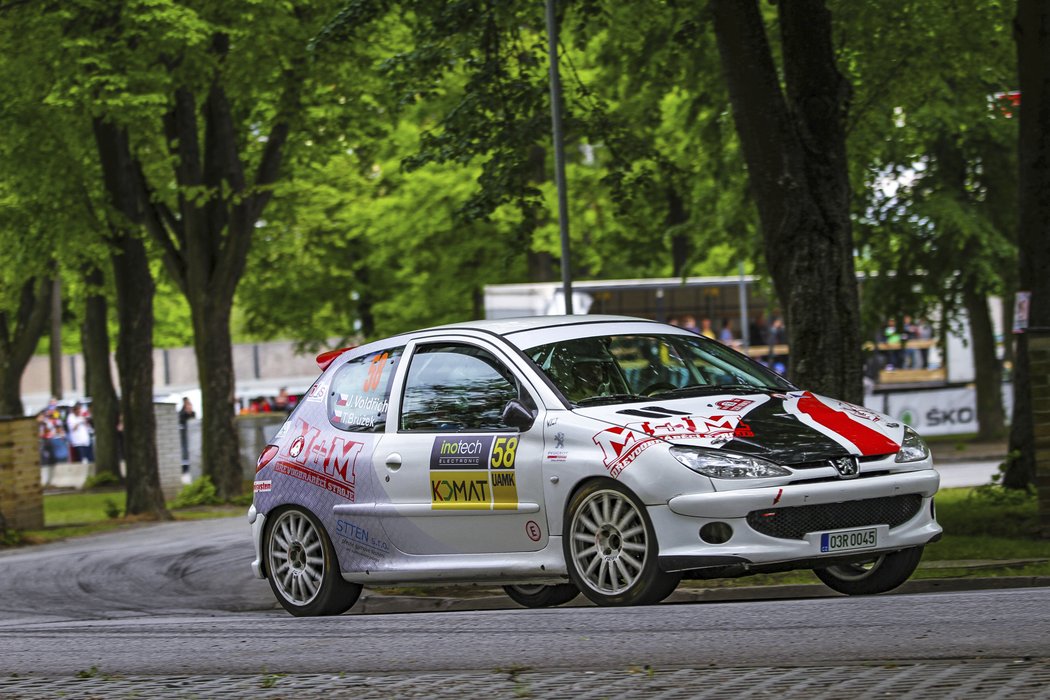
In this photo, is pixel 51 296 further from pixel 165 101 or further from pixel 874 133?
pixel 874 133

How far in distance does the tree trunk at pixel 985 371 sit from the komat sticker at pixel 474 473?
26.3 m

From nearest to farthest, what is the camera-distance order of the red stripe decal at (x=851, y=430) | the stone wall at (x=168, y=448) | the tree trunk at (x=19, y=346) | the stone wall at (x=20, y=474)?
the red stripe decal at (x=851, y=430)
the stone wall at (x=20, y=474)
the stone wall at (x=168, y=448)
the tree trunk at (x=19, y=346)

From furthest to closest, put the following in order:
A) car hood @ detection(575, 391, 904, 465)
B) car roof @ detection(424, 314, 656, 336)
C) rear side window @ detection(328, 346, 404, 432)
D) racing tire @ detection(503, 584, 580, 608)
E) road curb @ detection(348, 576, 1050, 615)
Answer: road curb @ detection(348, 576, 1050, 615)
racing tire @ detection(503, 584, 580, 608)
rear side window @ detection(328, 346, 404, 432)
car roof @ detection(424, 314, 656, 336)
car hood @ detection(575, 391, 904, 465)

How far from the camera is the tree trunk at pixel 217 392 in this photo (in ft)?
93.7

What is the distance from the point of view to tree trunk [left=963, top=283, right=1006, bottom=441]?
3562 cm

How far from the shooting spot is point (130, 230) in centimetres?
2650

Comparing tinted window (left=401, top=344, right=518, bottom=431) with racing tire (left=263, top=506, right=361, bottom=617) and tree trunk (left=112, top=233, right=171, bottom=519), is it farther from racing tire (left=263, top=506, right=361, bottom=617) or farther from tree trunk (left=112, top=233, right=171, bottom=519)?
tree trunk (left=112, top=233, right=171, bottom=519)

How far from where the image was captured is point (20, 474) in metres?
22.6

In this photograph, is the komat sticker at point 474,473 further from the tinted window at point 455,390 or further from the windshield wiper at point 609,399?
the windshield wiper at point 609,399

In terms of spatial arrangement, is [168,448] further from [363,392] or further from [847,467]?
[847,467]

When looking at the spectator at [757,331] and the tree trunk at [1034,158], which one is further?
the spectator at [757,331]

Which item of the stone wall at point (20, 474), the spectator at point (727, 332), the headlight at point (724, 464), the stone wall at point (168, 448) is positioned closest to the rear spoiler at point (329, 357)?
the headlight at point (724, 464)

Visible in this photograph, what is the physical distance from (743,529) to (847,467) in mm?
635

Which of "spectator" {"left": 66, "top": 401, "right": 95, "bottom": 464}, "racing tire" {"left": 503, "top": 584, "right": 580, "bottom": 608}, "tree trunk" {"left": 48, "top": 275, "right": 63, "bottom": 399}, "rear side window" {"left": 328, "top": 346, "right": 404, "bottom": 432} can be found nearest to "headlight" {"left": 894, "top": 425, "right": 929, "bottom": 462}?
"racing tire" {"left": 503, "top": 584, "right": 580, "bottom": 608}
